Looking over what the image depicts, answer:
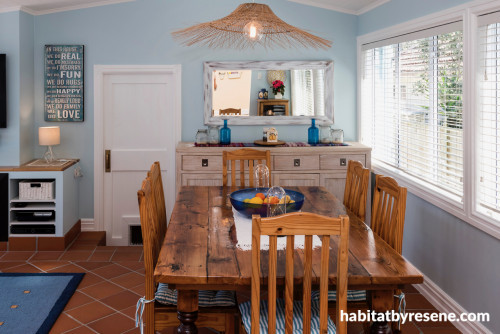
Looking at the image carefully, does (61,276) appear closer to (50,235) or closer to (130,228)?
(50,235)

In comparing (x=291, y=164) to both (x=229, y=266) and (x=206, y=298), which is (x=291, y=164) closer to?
(x=206, y=298)

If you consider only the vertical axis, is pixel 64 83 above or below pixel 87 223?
above

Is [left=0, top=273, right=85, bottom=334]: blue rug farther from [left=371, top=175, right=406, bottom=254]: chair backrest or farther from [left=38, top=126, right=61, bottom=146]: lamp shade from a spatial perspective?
[left=371, top=175, right=406, bottom=254]: chair backrest

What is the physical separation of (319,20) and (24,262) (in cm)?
364

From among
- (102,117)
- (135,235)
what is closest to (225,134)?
(102,117)

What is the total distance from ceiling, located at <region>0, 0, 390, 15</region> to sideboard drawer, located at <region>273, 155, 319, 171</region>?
1.51 m

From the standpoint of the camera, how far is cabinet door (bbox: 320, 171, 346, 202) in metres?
5.10

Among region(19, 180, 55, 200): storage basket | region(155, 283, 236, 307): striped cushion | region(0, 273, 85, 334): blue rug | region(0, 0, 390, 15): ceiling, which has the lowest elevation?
region(0, 273, 85, 334): blue rug

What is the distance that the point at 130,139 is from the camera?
18.1 feet

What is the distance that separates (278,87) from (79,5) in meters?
2.13

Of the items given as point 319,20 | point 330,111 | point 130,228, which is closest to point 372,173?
point 330,111

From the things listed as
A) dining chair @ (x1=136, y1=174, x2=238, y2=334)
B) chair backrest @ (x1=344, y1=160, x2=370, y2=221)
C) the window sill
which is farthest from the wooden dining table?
the window sill

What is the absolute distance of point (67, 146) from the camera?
545 centimetres

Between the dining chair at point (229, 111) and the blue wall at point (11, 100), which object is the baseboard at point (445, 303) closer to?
the dining chair at point (229, 111)
